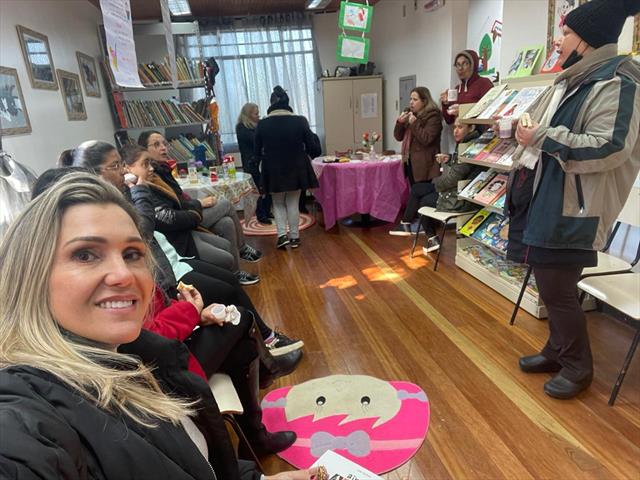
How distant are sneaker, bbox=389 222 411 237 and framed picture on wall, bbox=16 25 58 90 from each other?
3.18 m

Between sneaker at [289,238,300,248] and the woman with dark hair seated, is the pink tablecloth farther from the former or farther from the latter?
the woman with dark hair seated

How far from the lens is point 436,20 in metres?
4.28

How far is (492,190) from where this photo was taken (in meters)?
2.71

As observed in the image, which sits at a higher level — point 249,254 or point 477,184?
point 477,184

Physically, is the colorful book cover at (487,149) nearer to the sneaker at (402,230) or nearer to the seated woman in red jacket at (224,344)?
the sneaker at (402,230)

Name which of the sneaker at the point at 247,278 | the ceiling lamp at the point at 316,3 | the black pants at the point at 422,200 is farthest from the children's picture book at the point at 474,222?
the ceiling lamp at the point at 316,3

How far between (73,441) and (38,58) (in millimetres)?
3108

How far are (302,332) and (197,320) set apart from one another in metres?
1.16

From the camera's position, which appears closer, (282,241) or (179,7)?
(282,241)

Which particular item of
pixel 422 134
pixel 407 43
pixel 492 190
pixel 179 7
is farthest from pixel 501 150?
pixel 179 7

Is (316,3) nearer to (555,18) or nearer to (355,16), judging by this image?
(355,16)

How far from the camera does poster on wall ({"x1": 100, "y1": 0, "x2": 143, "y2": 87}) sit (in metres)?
1.68

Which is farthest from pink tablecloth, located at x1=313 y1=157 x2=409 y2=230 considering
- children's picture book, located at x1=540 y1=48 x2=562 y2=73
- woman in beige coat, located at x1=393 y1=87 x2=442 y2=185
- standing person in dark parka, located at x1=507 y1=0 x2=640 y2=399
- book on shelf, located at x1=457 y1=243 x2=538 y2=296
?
standing person in dark parka, located at x1=507 y1=0 x2=640 y2=399

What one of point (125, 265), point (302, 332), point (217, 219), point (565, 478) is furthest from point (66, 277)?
point (217, 219)
